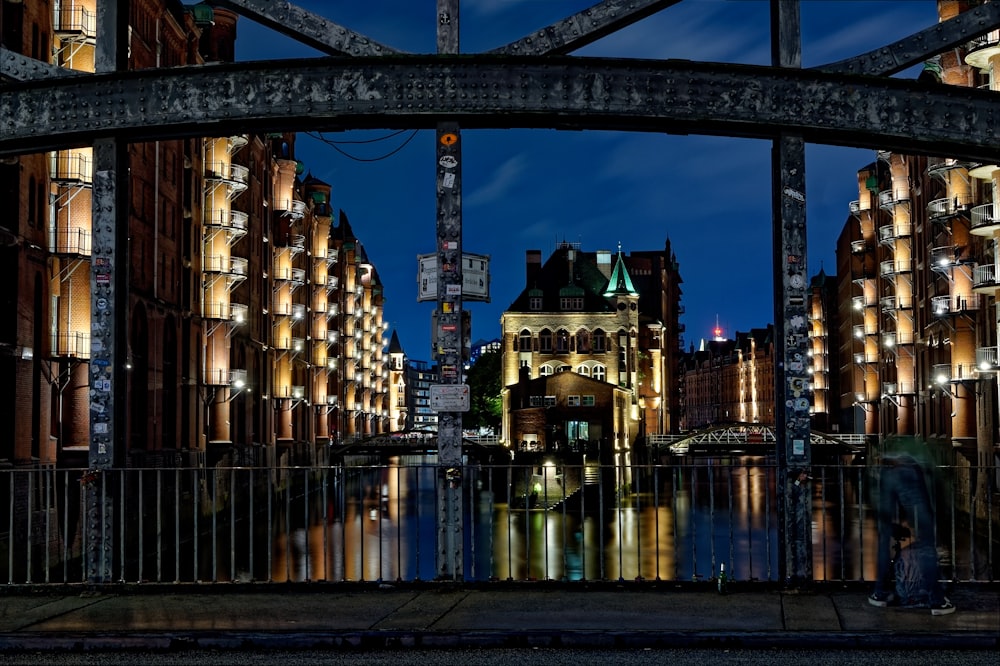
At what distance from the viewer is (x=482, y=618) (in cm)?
972

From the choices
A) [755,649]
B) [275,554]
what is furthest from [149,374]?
[755,649]

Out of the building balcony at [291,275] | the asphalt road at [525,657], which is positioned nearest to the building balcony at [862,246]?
the building balcony at [291,275]

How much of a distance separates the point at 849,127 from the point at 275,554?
32.4 metres

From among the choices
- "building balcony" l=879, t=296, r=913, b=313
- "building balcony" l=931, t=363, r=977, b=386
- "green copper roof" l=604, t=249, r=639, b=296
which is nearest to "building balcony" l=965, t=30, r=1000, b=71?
"building balcony" l=931, t=363, r=977, b=386

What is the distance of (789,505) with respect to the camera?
37.3ft

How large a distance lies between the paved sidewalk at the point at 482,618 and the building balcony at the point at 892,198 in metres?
57.3

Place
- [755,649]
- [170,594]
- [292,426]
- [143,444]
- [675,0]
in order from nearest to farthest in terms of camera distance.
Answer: [755,649] < [170,594] < [675,0] < [143,444] < [292,426]

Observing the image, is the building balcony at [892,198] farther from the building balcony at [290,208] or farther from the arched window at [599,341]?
the arched window at [599,341]

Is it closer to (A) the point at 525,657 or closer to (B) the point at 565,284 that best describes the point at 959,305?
(A) the point at 525,657

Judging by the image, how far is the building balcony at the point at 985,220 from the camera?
39.3 meters

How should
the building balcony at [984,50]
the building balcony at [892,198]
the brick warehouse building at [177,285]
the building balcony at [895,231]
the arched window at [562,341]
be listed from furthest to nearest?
the arched window at [562,341] < the building balcony at [895,231] < the building balcony at [892,198] < the building balcony at [984,50] < the brick warehouse building at [177,285]

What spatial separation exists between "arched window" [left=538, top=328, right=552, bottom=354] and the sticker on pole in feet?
326

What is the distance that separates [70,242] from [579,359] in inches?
3258

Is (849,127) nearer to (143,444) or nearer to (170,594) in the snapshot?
(170,594)
